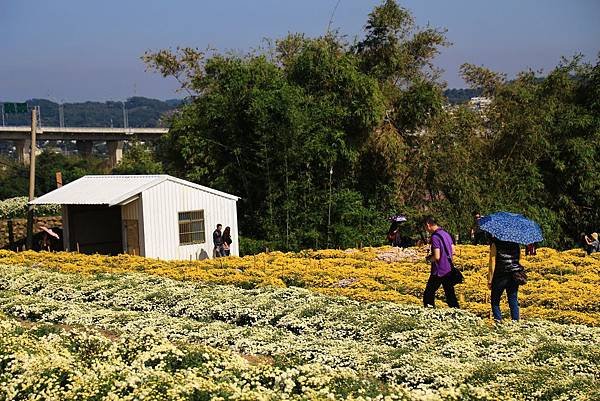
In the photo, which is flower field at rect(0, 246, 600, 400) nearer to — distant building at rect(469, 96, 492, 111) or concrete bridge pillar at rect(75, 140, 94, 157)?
distant building at rect(469, 96, 492, 111)

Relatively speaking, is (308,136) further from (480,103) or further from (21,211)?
(21,211)

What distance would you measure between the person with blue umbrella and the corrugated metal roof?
51.8 feet

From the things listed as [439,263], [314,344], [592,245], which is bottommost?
[314,344]

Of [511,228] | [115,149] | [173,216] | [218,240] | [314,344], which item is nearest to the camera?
[314,344]

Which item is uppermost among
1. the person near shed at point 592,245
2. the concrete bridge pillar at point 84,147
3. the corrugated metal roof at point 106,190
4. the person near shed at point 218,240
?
the concrete bridge pillar at point 84,147

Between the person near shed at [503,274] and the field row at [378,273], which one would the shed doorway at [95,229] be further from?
the person near shed at [503,274]

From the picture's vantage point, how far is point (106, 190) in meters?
28.7

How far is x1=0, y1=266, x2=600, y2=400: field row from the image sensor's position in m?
8.16

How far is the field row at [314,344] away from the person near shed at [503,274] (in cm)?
67

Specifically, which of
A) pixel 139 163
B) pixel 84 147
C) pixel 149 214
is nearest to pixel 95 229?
pixel 149 214

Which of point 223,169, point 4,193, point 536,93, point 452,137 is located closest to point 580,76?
point 536,93

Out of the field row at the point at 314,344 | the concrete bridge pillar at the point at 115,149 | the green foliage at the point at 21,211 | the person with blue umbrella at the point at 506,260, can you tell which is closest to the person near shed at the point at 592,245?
the person with blue umbrella at the point at 506,260

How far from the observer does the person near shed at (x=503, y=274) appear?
1295 cm

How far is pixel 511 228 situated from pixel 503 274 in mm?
874
